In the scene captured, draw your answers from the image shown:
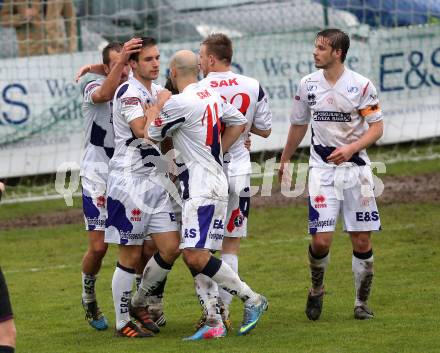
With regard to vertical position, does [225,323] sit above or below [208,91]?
below

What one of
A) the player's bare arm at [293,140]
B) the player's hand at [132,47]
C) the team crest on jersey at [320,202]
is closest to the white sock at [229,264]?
the team crest on jersey at [320,202]

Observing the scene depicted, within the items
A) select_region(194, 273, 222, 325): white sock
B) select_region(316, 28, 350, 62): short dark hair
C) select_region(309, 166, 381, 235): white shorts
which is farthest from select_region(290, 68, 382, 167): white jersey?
select_region(194, 273, 222, 325): white sock

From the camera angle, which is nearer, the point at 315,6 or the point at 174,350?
the point at 174,350

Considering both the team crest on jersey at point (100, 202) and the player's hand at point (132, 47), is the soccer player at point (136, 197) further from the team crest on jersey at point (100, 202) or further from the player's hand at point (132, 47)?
the team crest on jersey at point (100, 202)

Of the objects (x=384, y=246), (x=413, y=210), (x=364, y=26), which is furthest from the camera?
(x=364, y=26)

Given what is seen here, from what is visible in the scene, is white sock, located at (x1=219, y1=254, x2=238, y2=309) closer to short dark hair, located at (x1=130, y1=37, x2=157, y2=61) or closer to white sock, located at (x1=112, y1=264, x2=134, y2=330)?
white sock, located at (x1=112, y1=264, x2=134, y2=330)

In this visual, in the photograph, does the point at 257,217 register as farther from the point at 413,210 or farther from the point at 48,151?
the point at 48,151

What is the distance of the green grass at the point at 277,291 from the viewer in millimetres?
8898

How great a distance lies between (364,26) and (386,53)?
596mm

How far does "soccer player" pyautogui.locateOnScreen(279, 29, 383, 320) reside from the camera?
9625 millimetres

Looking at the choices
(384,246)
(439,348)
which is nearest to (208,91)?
(439,348)

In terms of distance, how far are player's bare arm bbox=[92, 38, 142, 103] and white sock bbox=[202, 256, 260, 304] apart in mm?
1664

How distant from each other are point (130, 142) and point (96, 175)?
782 mm

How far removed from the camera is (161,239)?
30.4ft
